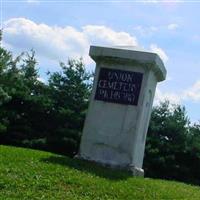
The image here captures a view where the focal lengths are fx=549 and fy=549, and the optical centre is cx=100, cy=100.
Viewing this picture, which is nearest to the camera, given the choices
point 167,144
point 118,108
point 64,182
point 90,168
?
point 64,182

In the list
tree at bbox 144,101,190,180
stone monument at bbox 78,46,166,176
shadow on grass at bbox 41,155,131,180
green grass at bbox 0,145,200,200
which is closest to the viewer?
green grass at bbox 0,145,200,200

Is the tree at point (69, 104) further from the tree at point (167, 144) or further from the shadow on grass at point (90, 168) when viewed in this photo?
the shadow on grass at point (90, 168)

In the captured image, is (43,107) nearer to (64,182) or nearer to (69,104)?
(69,104)

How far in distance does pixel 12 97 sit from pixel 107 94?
1918 centimetres

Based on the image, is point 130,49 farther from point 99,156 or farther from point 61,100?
point 61,100

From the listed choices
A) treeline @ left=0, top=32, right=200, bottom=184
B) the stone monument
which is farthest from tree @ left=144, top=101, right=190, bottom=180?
the stone monument

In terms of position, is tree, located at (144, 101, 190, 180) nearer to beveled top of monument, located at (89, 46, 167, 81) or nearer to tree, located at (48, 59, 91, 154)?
tree, located at (48, 59, 91, 154)

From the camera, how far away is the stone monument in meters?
13.0

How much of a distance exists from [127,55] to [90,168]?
10.0ft

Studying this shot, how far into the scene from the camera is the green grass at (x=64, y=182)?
938 centimetres

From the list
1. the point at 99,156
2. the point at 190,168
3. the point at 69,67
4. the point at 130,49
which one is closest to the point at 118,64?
the point at 130,49

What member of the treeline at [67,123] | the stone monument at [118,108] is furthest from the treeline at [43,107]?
the stone monument at [118,108]

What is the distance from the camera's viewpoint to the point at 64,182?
392 inches

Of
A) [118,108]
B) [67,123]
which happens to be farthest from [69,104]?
[118,108]
